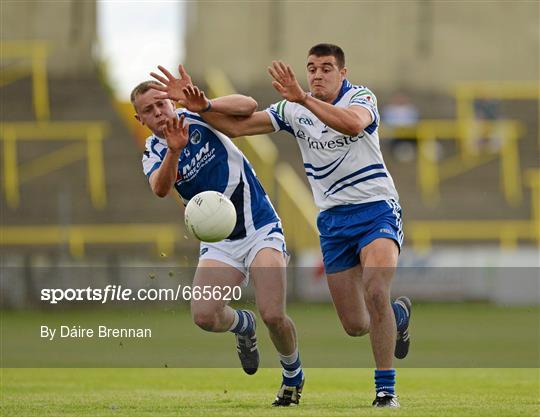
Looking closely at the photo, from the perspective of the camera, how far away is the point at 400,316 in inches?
424

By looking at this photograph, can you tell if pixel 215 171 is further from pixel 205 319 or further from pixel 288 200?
pixel 288 200

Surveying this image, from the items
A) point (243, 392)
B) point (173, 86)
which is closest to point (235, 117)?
point (173, 86)

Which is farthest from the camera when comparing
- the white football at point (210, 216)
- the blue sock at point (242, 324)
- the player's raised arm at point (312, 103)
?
the blue sock at point (242, 324)

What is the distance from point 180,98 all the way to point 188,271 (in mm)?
9079

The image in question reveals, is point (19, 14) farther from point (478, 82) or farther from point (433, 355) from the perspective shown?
point (433, 355)

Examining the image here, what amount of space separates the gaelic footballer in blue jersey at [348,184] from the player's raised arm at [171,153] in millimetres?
351

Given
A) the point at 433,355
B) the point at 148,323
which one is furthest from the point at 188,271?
the point at 433,355

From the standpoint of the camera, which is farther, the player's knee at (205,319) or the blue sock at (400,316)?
the blue sock at (400,316)

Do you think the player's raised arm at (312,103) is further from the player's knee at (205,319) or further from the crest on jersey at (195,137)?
the player's knee at (205,319)

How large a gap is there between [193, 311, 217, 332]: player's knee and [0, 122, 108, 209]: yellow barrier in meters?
17.3

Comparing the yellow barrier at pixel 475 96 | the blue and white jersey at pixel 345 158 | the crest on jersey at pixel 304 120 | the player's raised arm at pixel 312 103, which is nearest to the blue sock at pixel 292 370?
the blue and white jersey at pixel 345 158

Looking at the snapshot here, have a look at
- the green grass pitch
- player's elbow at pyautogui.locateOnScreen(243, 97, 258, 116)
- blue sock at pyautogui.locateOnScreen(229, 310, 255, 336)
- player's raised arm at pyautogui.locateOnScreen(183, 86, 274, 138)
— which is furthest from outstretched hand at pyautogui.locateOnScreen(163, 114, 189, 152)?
the green grass pitch

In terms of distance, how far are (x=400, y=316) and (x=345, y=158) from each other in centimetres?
178

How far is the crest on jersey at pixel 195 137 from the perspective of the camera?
32.9ft
